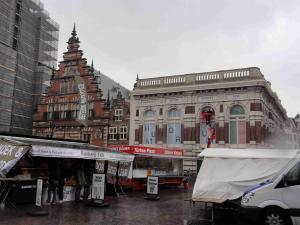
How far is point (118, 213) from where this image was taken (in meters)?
14.8

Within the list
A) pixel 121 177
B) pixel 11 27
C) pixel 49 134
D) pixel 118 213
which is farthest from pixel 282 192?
pixel 11 27

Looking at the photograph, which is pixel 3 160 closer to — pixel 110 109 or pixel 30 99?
pixel 110 109

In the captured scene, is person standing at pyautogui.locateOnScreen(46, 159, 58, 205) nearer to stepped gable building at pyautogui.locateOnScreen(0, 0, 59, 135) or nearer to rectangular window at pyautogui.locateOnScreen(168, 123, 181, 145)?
rectangular window at pyautogui.locateOnScreen(168, 123, 181, 145)

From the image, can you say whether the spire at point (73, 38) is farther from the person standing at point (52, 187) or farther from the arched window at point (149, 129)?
the person standing at point (52, 187)

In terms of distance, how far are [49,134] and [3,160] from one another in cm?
3423

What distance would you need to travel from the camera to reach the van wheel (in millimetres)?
10969

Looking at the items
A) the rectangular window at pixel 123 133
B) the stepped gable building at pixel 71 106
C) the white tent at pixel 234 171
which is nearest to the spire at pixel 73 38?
the stepped gable building at pixel 71 106

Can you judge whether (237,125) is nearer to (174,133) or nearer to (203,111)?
(203,111)

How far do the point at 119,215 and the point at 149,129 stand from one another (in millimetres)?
28405

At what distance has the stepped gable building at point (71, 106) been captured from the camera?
4544 cm

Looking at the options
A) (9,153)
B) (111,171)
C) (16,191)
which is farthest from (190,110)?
(9,153)

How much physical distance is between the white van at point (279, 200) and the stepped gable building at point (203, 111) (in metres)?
23.4

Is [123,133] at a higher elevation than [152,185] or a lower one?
higher

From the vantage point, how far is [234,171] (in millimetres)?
13727
